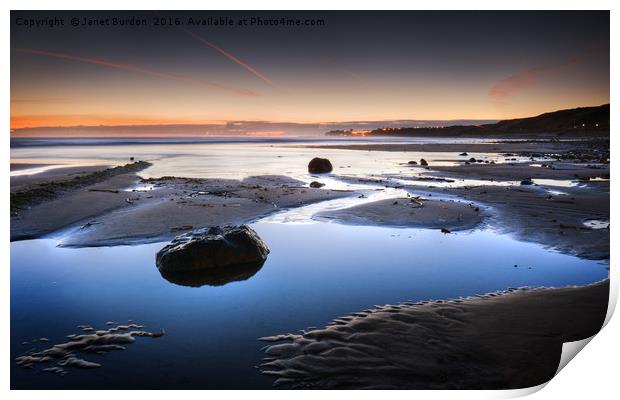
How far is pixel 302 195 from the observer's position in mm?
12648

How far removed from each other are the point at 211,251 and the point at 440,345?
362 cm

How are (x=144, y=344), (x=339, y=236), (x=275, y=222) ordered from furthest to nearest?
1. (x=275, y=222)
2. (x=339, y=236)
3. (x=144, y=344)

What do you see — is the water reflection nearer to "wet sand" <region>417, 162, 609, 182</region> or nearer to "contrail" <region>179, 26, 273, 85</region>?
"contrail" <region>179, 26, 273, 85</region>

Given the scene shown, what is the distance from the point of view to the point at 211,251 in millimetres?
6082

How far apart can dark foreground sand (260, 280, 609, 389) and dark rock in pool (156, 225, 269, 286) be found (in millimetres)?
2131

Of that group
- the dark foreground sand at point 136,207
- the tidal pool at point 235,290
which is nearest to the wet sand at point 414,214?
the tidal pool at point 235,290

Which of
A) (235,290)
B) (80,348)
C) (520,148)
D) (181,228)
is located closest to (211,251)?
(235,290)

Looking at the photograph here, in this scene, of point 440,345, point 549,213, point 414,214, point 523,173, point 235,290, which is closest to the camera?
point 440,345

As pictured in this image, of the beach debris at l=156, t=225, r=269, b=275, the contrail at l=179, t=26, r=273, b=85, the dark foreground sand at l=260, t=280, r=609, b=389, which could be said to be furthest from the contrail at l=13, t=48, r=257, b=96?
the dark foreground sand at l=260, t=280, r=609, b=389

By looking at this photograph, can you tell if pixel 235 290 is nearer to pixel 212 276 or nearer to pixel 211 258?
pixel 212 276

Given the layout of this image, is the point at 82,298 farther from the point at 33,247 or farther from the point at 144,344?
the point at 33,247

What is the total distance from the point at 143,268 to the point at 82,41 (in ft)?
12.9

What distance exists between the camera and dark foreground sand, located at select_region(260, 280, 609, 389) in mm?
3361

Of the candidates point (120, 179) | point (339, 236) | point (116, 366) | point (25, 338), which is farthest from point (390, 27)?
point (120, 179)
